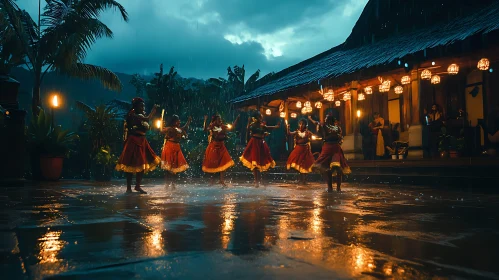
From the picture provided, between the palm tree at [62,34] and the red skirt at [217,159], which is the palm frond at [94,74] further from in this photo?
the red skirt at [217,159]

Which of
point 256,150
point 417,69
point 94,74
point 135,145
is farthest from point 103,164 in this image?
point 417,69

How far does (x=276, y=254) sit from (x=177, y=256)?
0.59 meters

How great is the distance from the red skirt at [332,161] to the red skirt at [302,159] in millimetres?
3372

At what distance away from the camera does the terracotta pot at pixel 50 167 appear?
40.1 feet

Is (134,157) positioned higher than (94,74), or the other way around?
(94,74)

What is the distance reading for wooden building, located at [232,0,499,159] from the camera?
10.0 meters

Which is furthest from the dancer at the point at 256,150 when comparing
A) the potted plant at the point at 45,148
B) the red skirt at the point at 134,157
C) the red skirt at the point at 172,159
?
the potted plant at the point at 45,148

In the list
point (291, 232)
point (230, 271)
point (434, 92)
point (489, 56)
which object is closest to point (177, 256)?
point (230, 271)

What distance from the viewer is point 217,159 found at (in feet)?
34.0

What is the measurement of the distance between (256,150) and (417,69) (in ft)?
17.9

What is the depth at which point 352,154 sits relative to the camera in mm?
14062

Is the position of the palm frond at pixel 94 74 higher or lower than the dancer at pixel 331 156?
higher

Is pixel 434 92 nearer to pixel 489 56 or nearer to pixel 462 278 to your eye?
pixel 489 56

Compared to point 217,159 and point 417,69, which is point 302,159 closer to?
point 217,159
